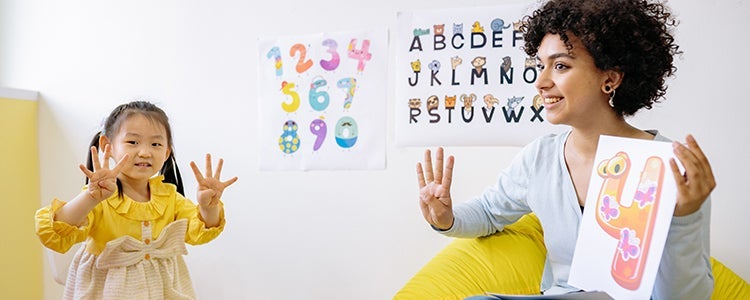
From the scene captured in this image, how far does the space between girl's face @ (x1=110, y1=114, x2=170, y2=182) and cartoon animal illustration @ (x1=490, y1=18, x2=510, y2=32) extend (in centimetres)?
103

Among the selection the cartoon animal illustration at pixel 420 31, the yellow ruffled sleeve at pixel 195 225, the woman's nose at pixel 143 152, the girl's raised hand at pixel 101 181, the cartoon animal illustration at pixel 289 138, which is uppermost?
the cartoon animal illustration at pixel 420 31

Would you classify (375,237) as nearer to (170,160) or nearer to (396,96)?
(396,96)

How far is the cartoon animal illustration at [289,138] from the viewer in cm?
225

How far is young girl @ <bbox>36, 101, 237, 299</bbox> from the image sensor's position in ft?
5.57

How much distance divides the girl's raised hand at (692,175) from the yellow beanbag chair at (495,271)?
577 mm

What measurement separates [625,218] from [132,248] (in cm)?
124

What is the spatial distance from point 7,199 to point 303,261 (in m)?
1.19

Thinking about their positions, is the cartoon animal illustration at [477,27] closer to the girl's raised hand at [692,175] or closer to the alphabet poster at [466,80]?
the alphabet poster at [466,80]

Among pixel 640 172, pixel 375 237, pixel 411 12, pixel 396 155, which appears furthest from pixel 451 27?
pixel 640 172

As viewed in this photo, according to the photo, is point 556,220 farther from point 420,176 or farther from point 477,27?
point 477,27

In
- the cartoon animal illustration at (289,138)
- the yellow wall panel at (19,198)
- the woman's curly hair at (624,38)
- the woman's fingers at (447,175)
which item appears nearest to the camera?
the woman's curly hair at (624,38)

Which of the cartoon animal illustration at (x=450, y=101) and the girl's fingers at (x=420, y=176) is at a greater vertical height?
the cartoon animal illustration at (x=450, y=101)

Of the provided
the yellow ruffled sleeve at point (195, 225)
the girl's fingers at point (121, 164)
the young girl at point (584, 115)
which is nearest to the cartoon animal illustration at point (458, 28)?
the young girl at point (584, 115)

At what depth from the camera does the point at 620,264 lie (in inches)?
48.8
